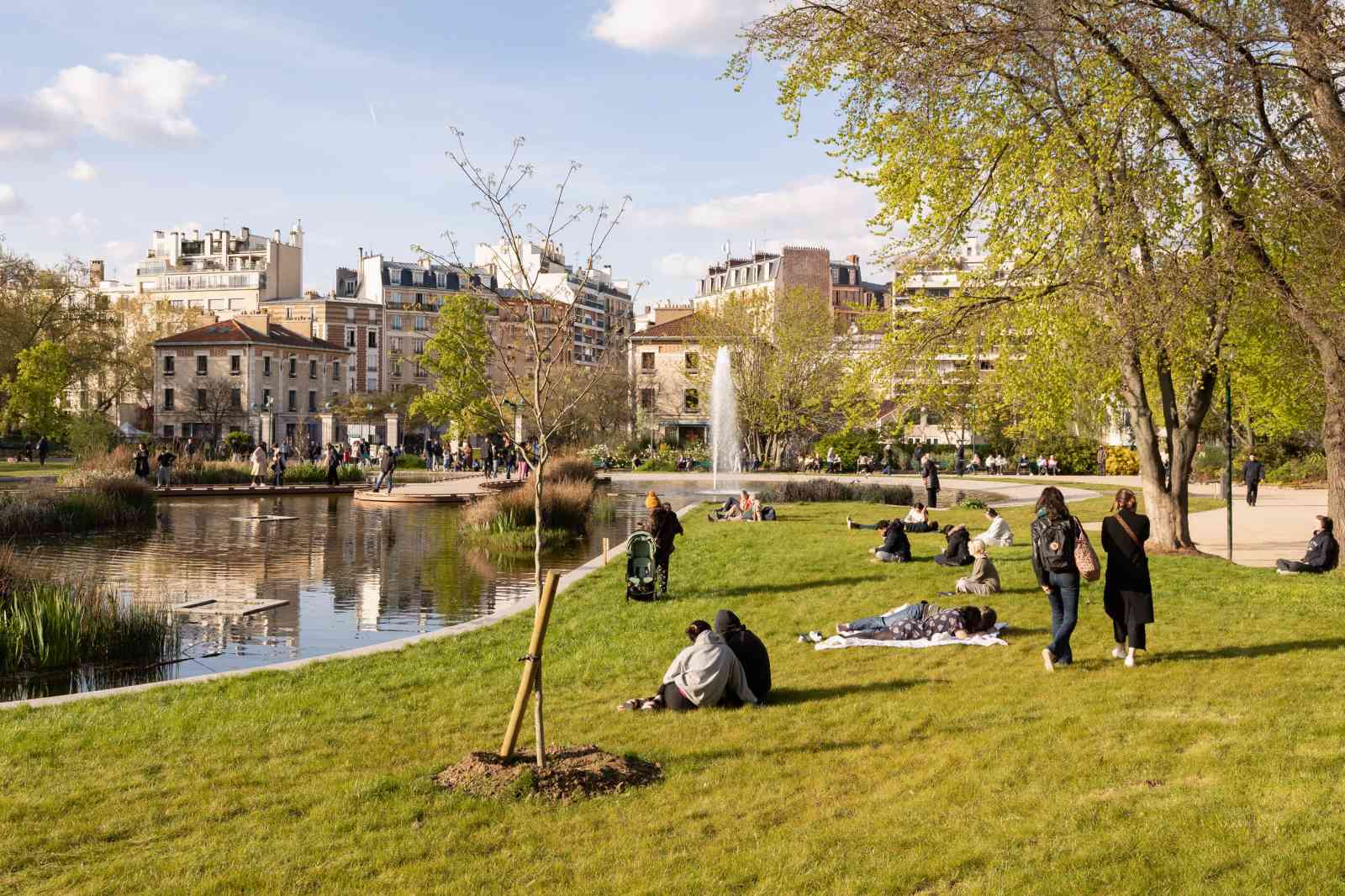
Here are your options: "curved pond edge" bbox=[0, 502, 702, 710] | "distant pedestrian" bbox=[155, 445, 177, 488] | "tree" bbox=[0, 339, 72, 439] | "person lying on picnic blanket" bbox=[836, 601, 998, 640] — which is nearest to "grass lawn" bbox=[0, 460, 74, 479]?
"tree" bbox=[0, 339, 72, 439]

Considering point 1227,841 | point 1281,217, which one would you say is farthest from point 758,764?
point 1281,217

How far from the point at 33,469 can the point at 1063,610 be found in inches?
2059

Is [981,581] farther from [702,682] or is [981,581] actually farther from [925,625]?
[702,682]

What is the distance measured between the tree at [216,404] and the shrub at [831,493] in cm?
6080

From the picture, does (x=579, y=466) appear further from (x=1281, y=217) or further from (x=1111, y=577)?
(x=1111, y=577)

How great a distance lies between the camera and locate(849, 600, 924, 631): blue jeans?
1220 cm

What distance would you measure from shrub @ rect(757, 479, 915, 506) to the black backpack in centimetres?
2293

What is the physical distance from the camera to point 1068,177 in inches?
652

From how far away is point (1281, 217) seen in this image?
16.1m

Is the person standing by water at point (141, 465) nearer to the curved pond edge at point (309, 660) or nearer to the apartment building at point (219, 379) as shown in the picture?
the curved pond edge at point (309, 660)

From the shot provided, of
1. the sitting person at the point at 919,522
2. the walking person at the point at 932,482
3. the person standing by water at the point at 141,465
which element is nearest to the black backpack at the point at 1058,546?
the sitting person at the point at 919,522

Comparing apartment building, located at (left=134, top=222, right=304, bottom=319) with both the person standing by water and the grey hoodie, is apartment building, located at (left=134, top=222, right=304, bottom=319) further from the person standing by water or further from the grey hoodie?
the grey hoodie

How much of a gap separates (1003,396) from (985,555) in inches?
222

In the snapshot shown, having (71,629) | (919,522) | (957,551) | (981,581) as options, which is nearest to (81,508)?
(71,629)
